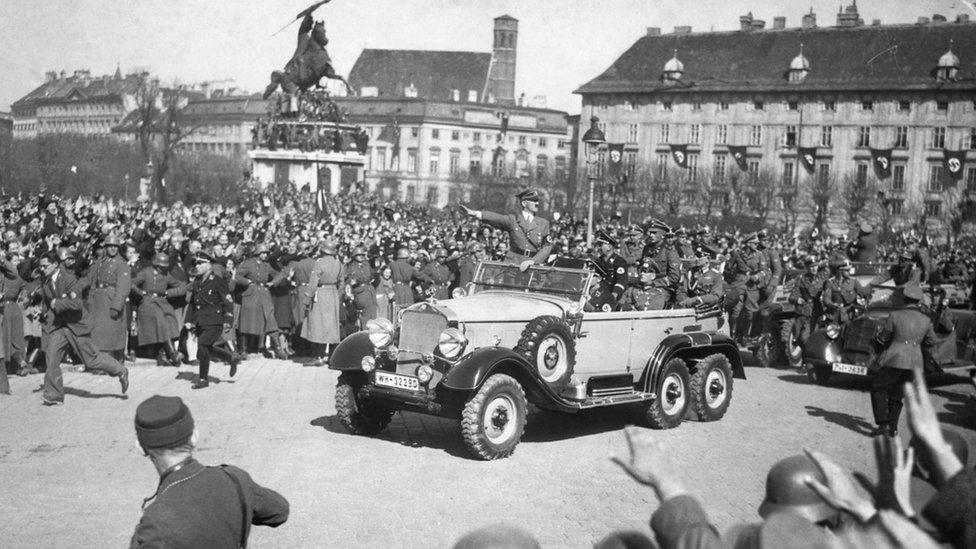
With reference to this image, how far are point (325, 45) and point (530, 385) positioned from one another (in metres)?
38.6

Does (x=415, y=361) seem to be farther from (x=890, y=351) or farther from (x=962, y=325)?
(x=962, y=325)

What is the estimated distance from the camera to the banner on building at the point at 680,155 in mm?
89438

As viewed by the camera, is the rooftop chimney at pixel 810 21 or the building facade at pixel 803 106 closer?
the building facade at pixel 803 106

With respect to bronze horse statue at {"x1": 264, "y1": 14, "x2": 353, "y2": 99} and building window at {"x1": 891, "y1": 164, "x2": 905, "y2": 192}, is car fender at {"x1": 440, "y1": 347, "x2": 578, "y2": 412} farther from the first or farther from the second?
building window at {"x1": 891, "y1": 164, "x2": 905, "y2": 192}

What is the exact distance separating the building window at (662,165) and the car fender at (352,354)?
75116 mm

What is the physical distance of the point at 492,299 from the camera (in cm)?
1231

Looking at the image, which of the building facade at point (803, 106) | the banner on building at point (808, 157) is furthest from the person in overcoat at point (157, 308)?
the banner on building at point (808, 157)

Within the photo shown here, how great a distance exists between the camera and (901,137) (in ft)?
255

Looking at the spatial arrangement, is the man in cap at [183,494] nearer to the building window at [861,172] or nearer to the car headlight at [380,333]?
the car headlight at [380,333]

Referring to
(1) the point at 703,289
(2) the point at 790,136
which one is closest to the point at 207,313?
(1) the point at 703,289

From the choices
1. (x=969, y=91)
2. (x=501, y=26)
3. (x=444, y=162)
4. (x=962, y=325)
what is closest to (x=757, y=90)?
(x=969, y=91)

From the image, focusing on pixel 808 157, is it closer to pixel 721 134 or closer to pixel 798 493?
pixel 721 134

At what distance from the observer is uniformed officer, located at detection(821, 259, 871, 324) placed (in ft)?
57.5

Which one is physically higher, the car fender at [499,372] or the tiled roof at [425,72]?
the tiled roof at [425,72]
